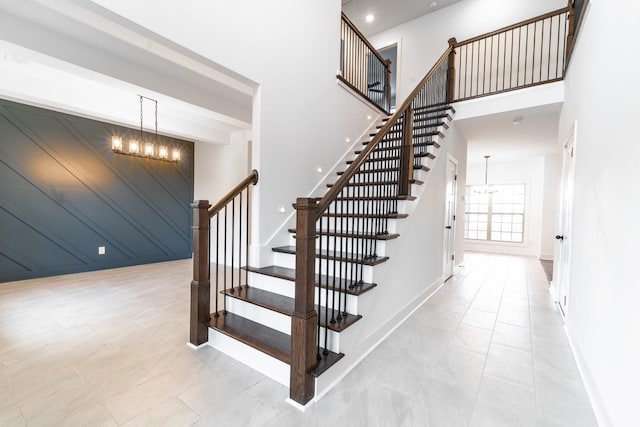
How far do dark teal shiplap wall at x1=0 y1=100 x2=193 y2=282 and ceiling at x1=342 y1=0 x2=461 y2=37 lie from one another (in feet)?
16.9

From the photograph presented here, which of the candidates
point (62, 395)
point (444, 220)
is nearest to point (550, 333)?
point (444, 220)

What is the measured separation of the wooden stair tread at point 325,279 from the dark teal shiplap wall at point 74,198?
3.98 metres

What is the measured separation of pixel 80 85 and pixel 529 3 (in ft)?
26.3

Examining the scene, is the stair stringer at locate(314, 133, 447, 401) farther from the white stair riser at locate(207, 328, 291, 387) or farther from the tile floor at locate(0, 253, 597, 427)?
the white stair riser at locate(207, 328, 291, 387)

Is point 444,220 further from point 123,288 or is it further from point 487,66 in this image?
point 123,288

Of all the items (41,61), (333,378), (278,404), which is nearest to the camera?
(278,404)

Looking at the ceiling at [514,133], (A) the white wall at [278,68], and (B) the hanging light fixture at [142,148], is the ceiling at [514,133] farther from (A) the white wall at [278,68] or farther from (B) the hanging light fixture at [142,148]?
(B) the hanging light fixture at [142,148]

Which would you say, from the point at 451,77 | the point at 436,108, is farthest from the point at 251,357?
the point at 451,77

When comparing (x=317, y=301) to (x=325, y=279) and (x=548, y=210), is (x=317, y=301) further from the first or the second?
(x=548, y=210)

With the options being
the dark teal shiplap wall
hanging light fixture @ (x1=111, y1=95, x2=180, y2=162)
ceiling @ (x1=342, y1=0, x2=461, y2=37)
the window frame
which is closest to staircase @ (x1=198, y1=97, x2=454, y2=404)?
hanging light fixture @ (x1=111, y1=95, x2=180, y2=162)

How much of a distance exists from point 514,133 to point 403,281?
4.33 meters

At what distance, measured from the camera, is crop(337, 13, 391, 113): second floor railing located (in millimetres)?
4352

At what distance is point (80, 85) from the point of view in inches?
153

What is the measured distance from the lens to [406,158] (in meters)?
2.96
